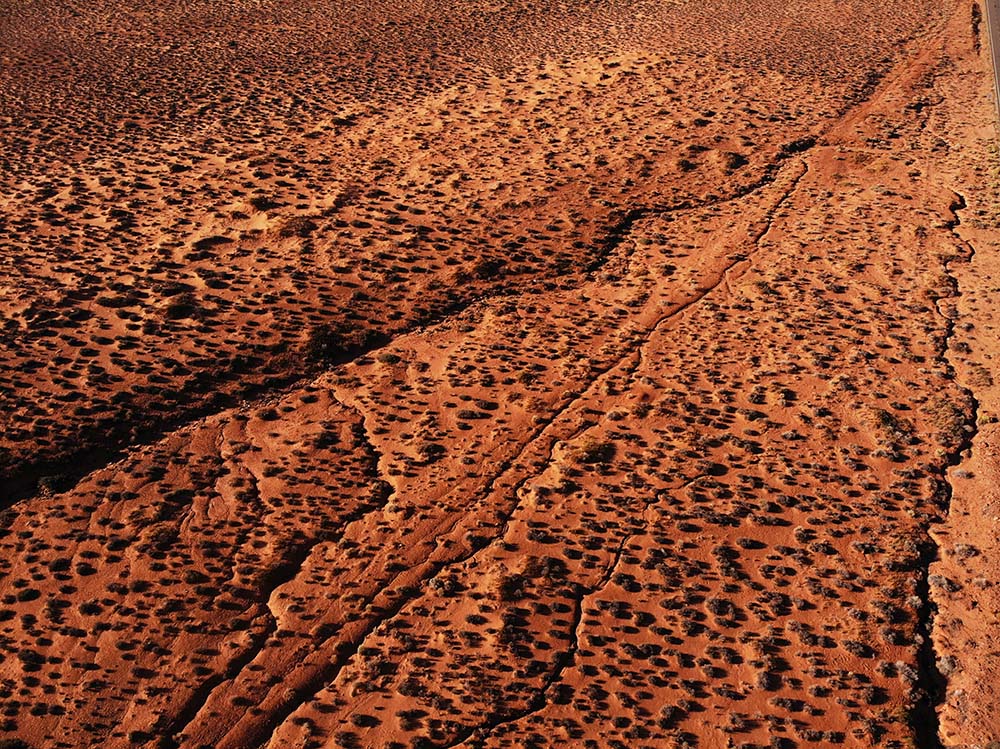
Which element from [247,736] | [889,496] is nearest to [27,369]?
[247,736]

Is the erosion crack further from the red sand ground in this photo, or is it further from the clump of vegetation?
the clump of vegetation

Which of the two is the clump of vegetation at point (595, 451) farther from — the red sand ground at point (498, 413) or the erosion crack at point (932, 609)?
the erosion crack at point (932, 609)

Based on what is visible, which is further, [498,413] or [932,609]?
[498,413]

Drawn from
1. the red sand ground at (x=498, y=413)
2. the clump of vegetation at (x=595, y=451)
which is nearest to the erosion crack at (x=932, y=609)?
the red sand ground at (x=498, y=413)

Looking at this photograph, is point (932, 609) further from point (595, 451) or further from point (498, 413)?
point (498, 413)

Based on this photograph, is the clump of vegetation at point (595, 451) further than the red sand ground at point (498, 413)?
Yes

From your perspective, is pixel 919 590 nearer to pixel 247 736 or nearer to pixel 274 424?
pixel 247 736

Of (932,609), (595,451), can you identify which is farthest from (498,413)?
(932,609)

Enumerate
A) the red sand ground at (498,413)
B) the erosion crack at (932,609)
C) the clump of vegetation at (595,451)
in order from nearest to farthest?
the erosion crack at (932,609), the red sand ground at (498,413), the clump of vegetation at (595,451)
